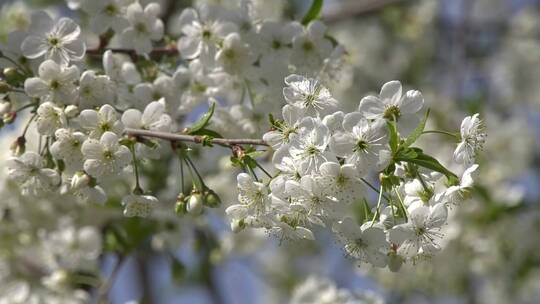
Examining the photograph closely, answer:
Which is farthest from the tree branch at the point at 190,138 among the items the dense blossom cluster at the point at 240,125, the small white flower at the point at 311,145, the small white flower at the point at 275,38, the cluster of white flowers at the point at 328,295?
the cluster of white flowers at the point at 328,295

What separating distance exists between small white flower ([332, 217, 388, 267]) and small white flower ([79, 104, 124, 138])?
0.71 meters

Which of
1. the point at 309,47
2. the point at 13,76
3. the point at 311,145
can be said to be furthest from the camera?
the point at 309,47

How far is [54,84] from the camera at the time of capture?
247cm

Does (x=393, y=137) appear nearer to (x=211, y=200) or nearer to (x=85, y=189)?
(x=211, y=200)

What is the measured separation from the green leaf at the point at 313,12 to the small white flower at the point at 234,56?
1.03 feet

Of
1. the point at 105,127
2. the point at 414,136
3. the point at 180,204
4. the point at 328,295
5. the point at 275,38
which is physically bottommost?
the point at 328,295

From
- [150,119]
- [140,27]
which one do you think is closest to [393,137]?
[150,119]

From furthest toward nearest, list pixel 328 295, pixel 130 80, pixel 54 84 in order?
pixel 328 295
pixel 130 80
pixel 54 84

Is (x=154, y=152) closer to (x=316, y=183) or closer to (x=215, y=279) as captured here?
(x=316, y=183)

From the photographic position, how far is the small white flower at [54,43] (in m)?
2.61

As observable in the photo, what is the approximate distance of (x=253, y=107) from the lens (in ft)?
9.87

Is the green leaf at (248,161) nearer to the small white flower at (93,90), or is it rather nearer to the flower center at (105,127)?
the flower center at (105,127)

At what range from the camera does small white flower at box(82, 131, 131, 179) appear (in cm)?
232

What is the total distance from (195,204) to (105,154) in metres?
0.30
